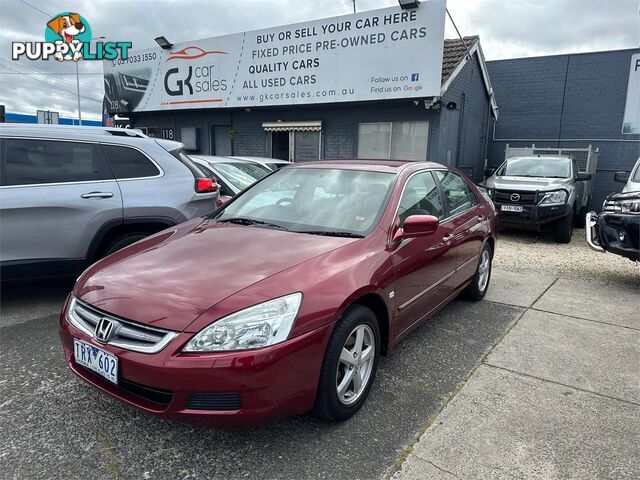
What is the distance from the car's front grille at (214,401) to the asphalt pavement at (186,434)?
361 millimetres

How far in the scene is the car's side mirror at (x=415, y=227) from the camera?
2.94 m

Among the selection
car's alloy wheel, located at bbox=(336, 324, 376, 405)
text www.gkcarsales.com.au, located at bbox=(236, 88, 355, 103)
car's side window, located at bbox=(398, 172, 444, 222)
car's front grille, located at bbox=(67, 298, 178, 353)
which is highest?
text www.gkcarsales.com.au, located at bbox=(236, 88, 355, 103)

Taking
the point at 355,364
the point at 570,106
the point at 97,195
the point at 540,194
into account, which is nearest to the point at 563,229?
the point at 540,194

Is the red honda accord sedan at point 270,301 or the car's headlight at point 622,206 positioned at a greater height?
the car's headlight at point 622,206

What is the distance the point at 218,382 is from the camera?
2.00m

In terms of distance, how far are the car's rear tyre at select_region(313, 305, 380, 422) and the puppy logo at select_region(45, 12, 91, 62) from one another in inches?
755

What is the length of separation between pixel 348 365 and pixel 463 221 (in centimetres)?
212

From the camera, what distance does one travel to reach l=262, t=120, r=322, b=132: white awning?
11.6 m

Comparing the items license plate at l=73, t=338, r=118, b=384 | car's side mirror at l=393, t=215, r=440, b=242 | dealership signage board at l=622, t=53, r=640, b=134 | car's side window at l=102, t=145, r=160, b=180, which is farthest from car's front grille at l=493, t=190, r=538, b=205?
license plate at l=73, t=338, r=118, b=384

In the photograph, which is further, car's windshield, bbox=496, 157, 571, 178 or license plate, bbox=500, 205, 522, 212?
Result: car's windshield, bbox=496, 157, 571, 178

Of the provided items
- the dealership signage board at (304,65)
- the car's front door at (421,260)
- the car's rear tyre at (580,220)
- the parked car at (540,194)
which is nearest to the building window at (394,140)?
the dealership signage board at (304,65)

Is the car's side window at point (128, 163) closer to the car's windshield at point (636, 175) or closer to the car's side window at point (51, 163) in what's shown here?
the car's side window at point (51, 163)

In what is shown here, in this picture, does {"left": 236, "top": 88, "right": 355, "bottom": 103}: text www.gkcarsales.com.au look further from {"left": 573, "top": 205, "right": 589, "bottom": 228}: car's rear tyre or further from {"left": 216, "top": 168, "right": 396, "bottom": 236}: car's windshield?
{"left": 216, "top": 168, "right": 396, "bottom": 236}: car's windshield

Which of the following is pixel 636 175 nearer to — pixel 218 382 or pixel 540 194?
pixel 540 194
